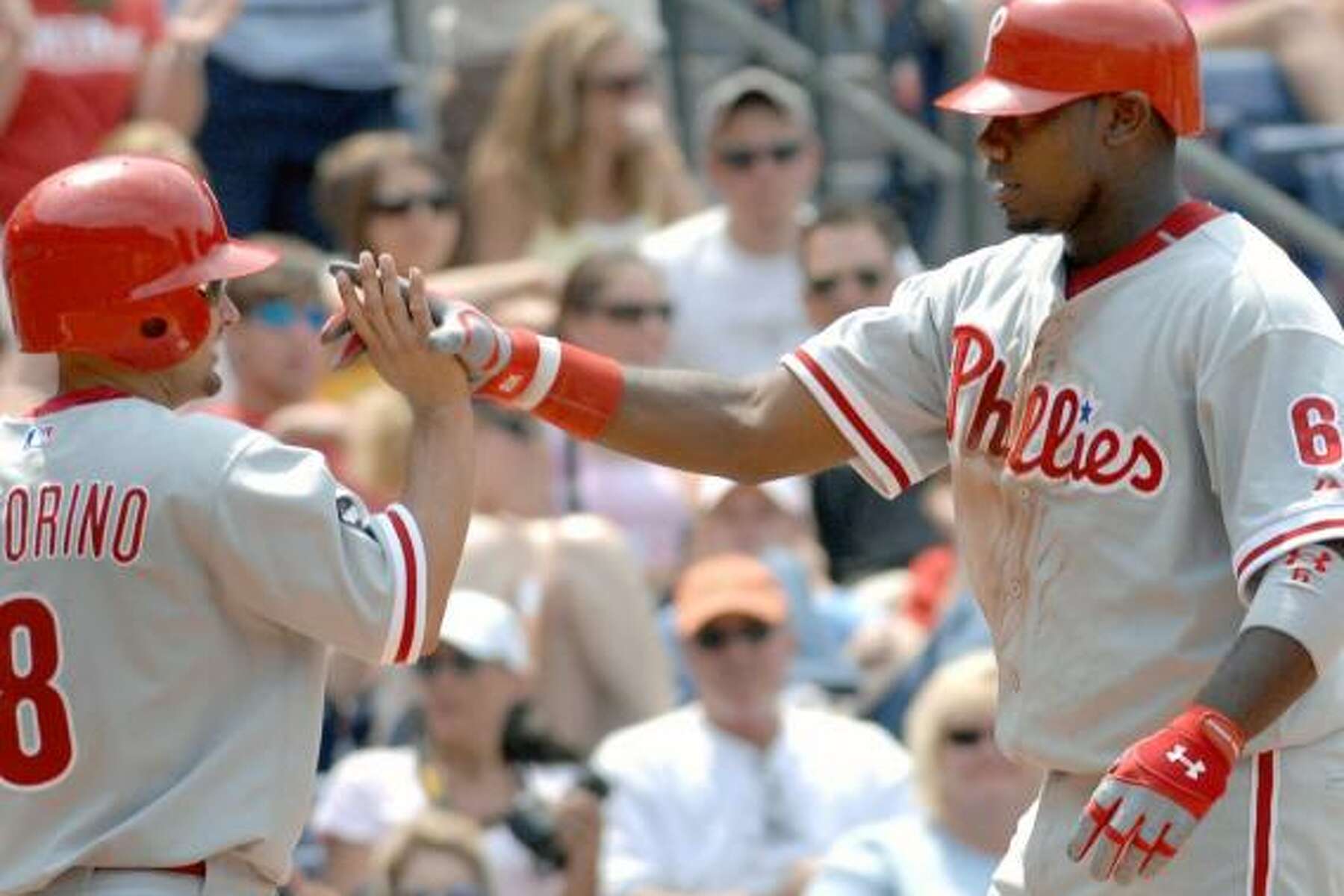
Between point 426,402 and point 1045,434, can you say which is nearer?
point 1045,434

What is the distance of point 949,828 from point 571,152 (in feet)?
11.3

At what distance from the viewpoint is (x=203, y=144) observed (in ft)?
33.5

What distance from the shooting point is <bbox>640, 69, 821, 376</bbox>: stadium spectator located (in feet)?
31.6

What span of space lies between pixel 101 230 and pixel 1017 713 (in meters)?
1.43

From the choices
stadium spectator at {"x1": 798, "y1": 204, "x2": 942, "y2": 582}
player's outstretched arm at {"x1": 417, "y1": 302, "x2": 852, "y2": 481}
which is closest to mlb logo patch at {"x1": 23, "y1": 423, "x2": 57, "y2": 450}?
player's outstretched arm at {"x1": 417, "y1": 302, "x2": 852, "y2": 481}

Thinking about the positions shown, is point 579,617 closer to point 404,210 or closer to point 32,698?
point 404,210

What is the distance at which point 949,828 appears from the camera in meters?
7.00

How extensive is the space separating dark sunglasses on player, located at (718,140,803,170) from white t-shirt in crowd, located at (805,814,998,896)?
312 cm

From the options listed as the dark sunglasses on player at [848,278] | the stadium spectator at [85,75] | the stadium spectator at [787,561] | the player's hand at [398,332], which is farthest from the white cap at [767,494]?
the player's hand at [398,332]

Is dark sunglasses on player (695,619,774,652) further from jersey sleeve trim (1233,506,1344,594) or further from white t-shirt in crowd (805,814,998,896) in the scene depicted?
Answer: jersey sleeve trim (1233,506,1344,594)

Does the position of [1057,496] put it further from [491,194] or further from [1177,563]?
[491,194]

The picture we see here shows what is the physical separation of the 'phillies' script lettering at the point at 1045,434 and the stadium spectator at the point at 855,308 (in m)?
4.13

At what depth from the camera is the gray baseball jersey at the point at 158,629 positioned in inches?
181

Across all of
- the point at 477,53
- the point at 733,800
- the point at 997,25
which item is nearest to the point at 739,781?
the point at 733,800
